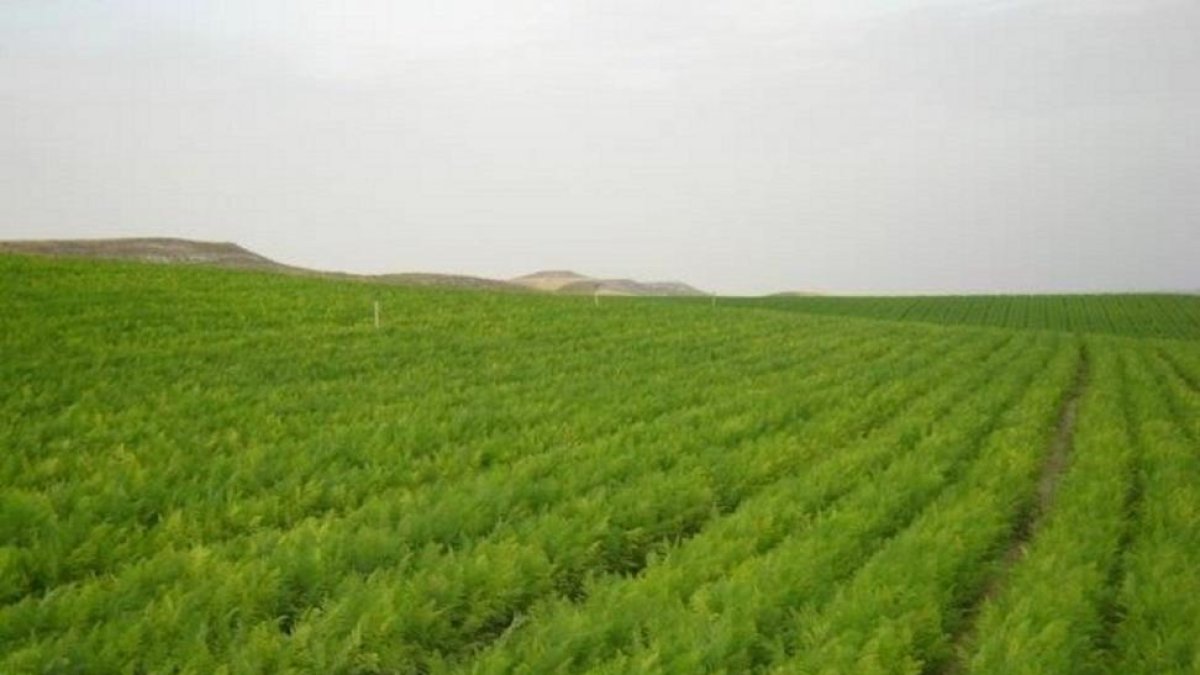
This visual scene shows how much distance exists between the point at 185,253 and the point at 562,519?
439 ft

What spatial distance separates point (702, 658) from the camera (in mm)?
5195

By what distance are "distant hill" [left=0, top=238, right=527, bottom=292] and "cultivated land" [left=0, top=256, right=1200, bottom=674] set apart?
308ft

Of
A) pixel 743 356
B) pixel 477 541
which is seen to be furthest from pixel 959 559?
pixel 743 356

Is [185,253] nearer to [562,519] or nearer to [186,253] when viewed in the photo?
[186,253]

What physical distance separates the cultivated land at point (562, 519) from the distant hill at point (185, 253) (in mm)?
93943

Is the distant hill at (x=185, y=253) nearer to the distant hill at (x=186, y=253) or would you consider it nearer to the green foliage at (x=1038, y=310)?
the distant hill at (x=186, y=253)

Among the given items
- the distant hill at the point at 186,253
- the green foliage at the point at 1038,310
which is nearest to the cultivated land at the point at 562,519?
the green foliage at the point at 1038,310

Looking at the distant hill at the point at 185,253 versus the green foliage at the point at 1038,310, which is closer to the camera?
the green foliage at the point at 1038,310

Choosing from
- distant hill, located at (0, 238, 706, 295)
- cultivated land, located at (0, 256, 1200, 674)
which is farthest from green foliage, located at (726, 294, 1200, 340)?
cultivated land, located at (0, 256, 1200, 674)

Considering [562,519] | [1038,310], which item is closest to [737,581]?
[562,519]

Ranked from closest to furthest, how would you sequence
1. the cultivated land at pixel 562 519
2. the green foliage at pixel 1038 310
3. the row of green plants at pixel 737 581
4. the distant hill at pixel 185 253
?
the row of green plants at pixel 737 581 → the cultivated land at pixel 562 519 → the green foliage at pixel 1038 310 → the distant hill at pixel 185 253

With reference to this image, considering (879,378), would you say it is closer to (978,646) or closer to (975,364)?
(975,364)

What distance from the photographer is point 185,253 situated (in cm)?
12662

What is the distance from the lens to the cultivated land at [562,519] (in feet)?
17.6
